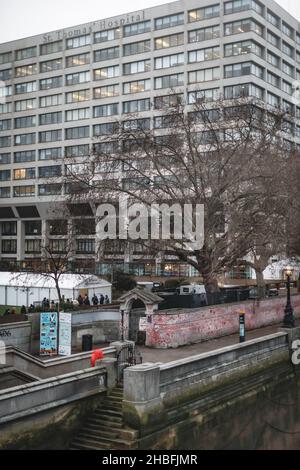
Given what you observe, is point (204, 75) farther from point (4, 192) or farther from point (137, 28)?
point (4, 192)

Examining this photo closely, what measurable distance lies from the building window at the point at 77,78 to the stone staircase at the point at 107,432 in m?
68.7

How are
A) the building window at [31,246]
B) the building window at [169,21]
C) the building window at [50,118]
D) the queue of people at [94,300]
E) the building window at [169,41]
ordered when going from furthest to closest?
the building window at [31,246] < the building window at [50,118] < the building window at [169,21] < the building window at [169,41] < the queue of people at [94,300]

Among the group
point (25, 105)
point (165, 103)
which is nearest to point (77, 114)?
point (25, 105)

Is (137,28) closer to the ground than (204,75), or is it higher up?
higher up

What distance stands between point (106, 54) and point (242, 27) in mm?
20982

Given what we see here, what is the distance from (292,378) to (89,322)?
32.3ft

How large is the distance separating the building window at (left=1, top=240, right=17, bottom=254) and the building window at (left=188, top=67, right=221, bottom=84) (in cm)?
3939

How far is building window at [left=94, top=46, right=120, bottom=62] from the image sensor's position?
77250 mm

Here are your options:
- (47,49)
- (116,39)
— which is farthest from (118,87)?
(47,49)

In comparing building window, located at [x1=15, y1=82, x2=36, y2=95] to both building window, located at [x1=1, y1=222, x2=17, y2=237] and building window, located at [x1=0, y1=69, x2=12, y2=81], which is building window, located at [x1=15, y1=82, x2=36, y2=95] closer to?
building window, located at [x1=0, y1=69, x2=12, y2=81]

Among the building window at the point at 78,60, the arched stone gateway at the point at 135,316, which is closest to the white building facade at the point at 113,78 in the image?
the building window at the point at 78,60

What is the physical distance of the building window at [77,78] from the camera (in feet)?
262

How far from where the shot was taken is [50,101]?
83.2 m

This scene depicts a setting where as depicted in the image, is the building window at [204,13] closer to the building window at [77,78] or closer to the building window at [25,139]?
the building window at [77,78]
